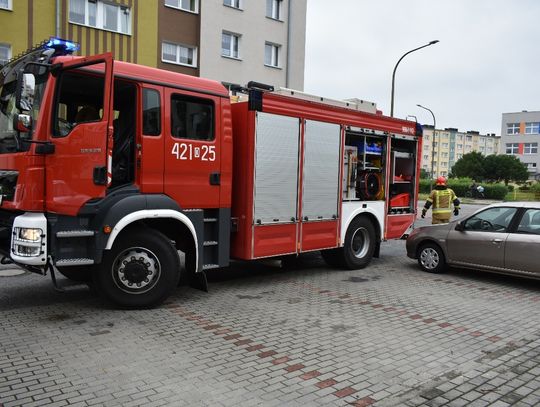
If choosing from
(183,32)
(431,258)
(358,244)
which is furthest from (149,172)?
(183,32)

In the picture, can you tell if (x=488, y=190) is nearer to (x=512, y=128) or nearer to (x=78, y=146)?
(x=512, y=128)

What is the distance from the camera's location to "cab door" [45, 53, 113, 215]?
18.0 ft

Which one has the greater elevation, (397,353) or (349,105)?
(349,105)

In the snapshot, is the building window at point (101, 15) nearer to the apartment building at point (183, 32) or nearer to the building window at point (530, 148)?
the apartment building at point (183, 32)

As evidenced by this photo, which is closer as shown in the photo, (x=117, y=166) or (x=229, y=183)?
(x=117, y=166)

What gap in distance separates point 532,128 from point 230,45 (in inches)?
3244

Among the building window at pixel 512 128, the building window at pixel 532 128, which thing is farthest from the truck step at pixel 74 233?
the building window at pixel 512 128

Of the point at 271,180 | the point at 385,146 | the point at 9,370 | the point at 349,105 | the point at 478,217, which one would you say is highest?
the point at 349,105

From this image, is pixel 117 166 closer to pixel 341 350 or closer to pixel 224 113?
pixel 224 113

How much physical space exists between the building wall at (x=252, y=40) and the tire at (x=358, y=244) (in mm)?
14878

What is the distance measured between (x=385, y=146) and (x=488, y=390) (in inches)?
243

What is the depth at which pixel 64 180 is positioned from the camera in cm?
552

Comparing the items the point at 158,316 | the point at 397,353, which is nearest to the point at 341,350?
the point at 397,353

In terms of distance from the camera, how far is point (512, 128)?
92062mm
